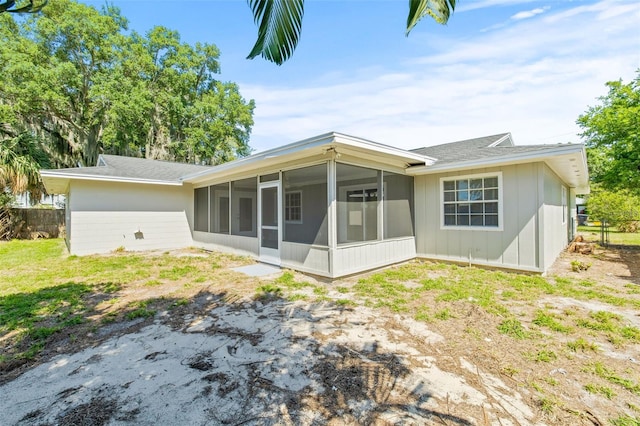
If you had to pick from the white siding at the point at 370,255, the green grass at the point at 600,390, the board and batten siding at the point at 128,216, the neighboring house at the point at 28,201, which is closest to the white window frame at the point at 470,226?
the white siding at the point at 370,255

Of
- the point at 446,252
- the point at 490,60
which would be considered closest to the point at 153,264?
the point at 446,252

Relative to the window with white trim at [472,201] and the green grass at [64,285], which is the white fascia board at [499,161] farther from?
the green grass at [64,285]

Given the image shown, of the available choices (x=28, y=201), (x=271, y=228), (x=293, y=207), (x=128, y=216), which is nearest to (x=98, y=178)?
(x=128, y=216)

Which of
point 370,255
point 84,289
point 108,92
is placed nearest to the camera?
point 84,289

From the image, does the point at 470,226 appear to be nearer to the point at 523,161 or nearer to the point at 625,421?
the point at 523,161

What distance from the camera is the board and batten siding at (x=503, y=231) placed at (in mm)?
5738

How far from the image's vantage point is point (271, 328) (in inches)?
136

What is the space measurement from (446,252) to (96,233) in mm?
10135

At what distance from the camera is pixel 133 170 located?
9875 mm

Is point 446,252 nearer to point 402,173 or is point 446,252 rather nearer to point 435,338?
point 402,173

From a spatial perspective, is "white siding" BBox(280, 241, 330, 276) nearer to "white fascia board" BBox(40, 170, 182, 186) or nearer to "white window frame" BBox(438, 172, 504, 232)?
"white window frame" BBox(438, 172, 504, 232)

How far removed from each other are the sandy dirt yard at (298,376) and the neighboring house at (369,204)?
2283mm

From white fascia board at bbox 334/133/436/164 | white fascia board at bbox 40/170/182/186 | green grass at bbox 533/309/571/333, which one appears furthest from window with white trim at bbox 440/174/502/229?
white fascia board at bbox 40/170/182/186

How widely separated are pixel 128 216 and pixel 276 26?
9581mm
